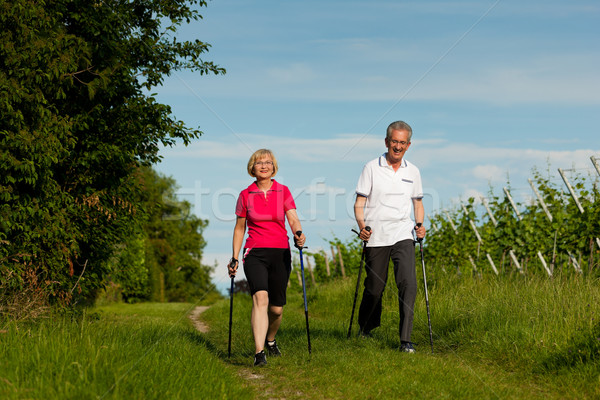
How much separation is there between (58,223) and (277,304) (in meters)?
5.45

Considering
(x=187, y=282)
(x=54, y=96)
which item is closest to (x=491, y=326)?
(x=54, y=96)

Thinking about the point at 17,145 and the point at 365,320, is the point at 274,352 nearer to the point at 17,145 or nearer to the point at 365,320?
the point at 365,320

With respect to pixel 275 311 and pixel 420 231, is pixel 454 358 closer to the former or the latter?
pixel 420 231

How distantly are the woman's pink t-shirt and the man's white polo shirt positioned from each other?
1033 mm

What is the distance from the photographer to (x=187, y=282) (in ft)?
153

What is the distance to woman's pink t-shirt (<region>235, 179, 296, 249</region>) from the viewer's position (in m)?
6.09

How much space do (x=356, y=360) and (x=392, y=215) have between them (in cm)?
175

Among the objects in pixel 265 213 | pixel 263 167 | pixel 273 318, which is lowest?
pixel 273 318

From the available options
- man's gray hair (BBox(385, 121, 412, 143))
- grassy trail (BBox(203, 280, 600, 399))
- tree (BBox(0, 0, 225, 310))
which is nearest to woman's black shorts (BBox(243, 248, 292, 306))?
grassy trail (BBox(203, 280, 600, 399))

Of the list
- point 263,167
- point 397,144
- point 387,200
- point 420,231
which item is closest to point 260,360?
point 263,167

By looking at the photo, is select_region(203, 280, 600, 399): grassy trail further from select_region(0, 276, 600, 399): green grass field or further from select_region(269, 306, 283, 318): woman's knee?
select_region(269, 306, 283, 318): woman's knee

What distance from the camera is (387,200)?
6629 mm

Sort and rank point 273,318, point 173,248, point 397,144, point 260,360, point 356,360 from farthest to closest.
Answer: point 173,248 < point 397,144 < point 273,318 < point 260,360 < point 356,360

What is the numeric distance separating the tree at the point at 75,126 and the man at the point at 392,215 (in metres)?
4.82
